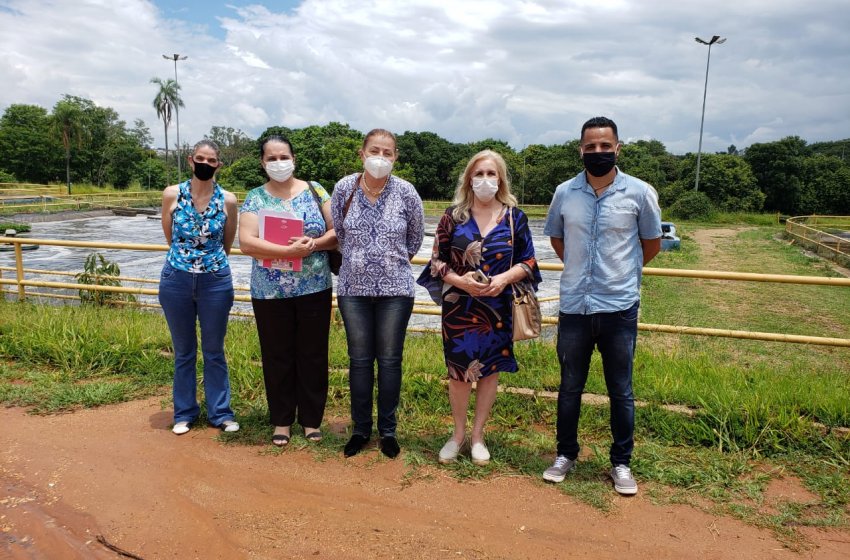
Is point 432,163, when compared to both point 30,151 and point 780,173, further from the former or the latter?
point 30,151

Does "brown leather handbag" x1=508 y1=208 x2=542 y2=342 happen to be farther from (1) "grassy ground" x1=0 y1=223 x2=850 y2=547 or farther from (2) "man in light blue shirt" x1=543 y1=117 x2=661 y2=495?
(1) "grassy ground" x1=0 y1=223 x2=850 y2=547

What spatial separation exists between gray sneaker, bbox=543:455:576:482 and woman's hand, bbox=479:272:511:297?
3.13 ft

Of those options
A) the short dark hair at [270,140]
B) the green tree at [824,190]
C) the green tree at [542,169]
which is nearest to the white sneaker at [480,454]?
the short dark hair at [270,140]

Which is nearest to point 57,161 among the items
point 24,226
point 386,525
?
point 24,226

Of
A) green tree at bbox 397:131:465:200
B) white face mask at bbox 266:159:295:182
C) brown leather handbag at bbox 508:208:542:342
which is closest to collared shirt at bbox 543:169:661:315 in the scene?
brown leather handbag at bbox 508:208:542:342

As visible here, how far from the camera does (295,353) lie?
367cm

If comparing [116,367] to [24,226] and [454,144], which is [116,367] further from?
[454,144]

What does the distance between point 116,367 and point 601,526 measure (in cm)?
402

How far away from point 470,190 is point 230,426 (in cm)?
208

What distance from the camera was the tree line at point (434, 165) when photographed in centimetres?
4494

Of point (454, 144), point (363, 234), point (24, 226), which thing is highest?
point (454, 144)

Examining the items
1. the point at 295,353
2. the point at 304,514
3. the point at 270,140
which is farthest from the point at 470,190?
the point at 304,514

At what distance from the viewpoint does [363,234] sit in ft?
10.9

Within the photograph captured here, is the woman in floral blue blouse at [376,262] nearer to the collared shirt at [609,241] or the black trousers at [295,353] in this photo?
the black trousers at [295,353]
